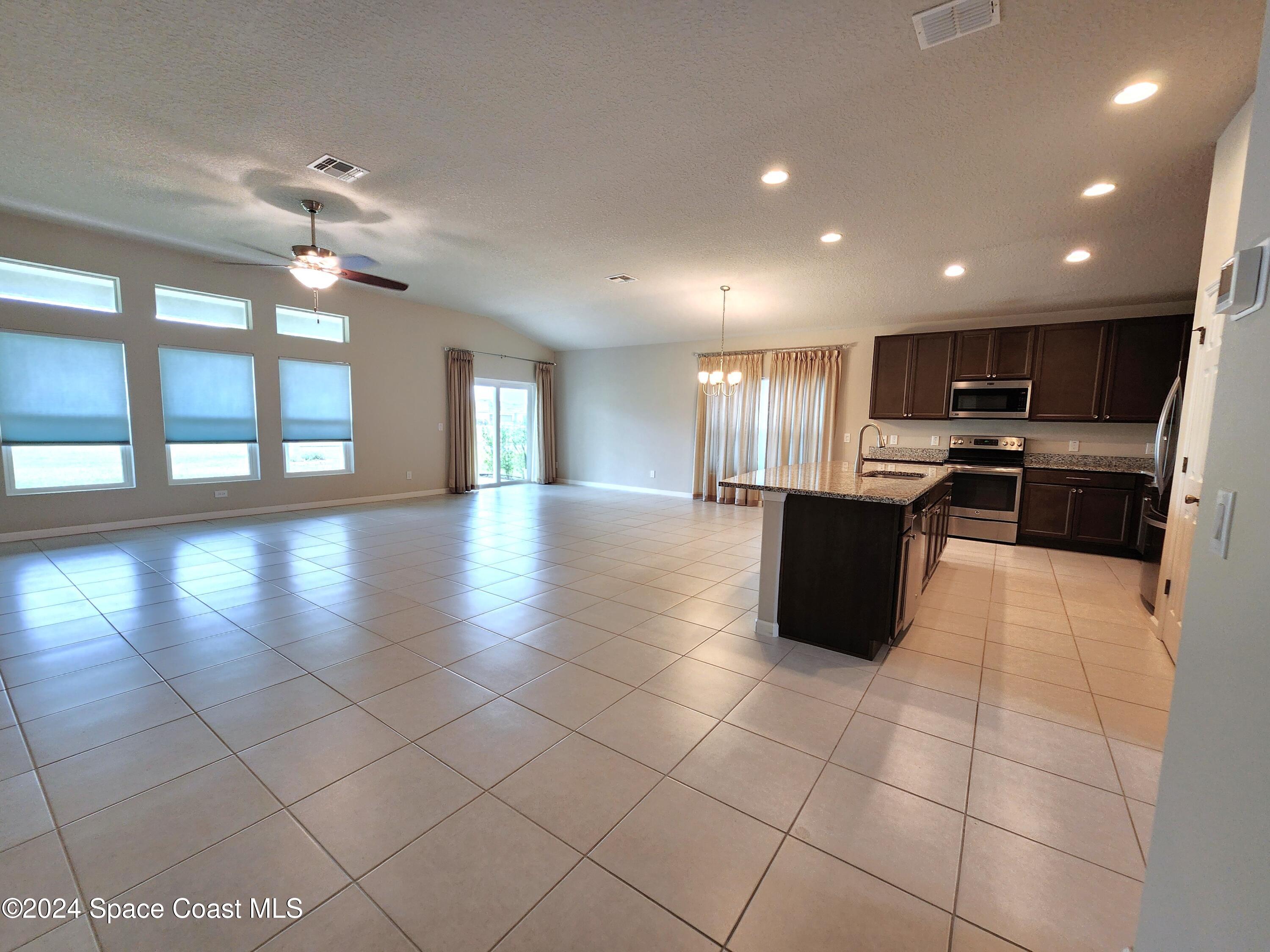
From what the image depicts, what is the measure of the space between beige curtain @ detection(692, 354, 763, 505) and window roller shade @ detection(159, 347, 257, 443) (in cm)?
611

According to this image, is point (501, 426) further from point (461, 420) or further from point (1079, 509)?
point (1079, 509)

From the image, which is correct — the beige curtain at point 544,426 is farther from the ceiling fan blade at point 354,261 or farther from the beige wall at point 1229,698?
the beige wall at point 1229,698

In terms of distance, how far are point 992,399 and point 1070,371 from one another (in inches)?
28.3

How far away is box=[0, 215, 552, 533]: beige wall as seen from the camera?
489 centimetres

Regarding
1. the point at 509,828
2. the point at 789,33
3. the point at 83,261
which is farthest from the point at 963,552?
the point at 83,261

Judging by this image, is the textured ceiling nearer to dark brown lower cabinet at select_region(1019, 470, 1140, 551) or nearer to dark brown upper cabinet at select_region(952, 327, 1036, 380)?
dark brown upper cabinet at select_region(952, 327, 1036, 380)

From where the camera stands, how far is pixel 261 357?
245 inches

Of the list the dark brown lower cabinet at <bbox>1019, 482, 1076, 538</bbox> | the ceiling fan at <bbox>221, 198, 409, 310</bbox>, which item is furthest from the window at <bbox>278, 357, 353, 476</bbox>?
the dark brown lower cabinet at <bbox>1019, 482, 1076, 538</bbox>

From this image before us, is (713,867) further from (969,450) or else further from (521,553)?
(969,450)

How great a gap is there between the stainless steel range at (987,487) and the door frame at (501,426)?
6.95 m

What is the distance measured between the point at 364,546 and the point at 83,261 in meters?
3.90

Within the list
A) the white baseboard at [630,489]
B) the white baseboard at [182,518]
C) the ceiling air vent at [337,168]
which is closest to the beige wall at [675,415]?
the white baseboard at [630,489]

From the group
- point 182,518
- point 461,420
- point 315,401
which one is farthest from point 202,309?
point 461,420

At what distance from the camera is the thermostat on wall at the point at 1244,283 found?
2.73ft
